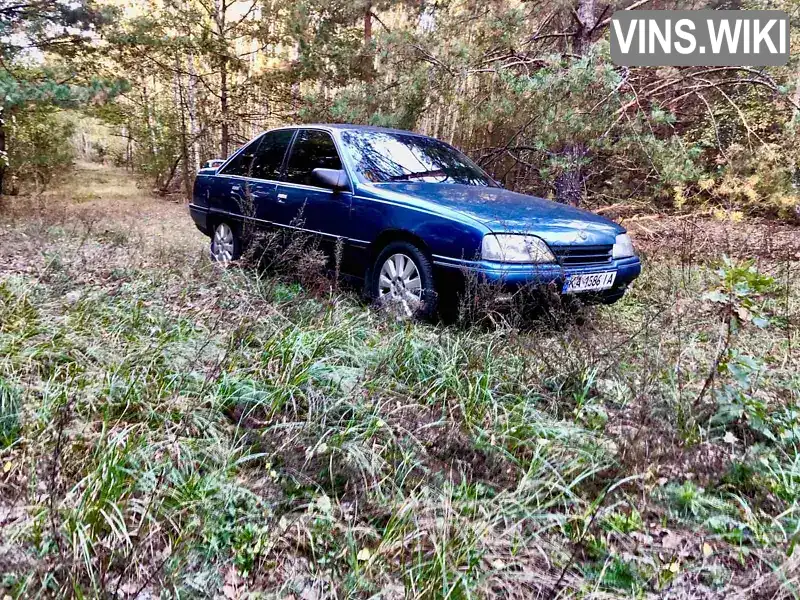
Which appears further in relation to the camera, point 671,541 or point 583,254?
point 583,254

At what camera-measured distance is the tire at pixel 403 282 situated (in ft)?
10.6

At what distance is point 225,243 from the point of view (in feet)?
17.0

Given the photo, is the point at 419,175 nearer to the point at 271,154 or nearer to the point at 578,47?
the point at 271,154

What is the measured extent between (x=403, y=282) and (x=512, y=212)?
0.90m

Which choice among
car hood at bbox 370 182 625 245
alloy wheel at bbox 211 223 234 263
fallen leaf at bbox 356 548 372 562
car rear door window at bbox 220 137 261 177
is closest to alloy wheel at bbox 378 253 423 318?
car hood at bbox 370 182 625 245

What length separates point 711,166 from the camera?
760 cm

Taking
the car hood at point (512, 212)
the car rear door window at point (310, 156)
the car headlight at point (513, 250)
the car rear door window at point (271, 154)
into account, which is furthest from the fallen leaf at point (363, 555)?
the car rear door window at point (271, 154)

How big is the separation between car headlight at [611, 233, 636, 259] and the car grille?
0.11m

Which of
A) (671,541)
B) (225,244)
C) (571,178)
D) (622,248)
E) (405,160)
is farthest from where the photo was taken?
(571,178)

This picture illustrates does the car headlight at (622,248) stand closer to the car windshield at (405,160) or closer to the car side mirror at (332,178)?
the car windshield at (405,160)

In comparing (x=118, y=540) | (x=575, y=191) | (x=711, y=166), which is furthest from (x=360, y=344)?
(x=711, y=166)

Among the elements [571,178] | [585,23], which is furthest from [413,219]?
[585,23]

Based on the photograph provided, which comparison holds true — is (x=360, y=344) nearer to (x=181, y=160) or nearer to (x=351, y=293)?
(x=351, y=293)

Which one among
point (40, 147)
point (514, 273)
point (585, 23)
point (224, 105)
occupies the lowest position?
point (514, 273)
